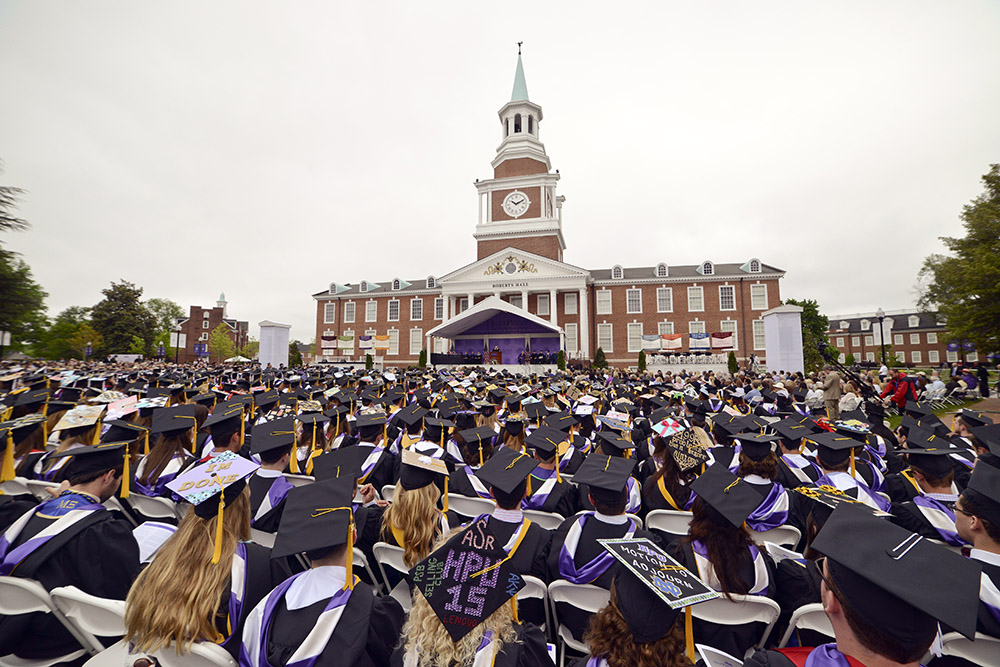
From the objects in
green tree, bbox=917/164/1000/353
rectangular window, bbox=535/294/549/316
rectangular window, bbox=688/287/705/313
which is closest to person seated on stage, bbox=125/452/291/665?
green tree, bbox=917/164/1000/353

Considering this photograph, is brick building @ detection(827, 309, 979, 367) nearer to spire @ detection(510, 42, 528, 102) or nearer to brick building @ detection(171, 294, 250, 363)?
spire @ detection(510, 42, 528, 102)

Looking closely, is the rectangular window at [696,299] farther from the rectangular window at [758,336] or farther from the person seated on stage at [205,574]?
the person seated on stage at [205,574]

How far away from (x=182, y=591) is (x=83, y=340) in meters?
55.6

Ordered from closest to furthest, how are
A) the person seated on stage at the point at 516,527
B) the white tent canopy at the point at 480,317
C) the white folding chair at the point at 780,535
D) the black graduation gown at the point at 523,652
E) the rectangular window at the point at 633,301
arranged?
the black graduation gown at the point at 523,652 → the person seated on stage at the point at 516,527 → the white folding chair at the point at 780,535 → the white tent canopy at the point at 480,317 → the rectangular window at the point at 633,301

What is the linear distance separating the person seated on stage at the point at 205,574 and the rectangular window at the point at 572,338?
116 ft

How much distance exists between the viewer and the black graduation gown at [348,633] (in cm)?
164

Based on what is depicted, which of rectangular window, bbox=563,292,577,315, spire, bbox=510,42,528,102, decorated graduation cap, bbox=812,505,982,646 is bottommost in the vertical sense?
decorated graduation cap, bbox=812,505,982,646

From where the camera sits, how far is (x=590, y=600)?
2.37 m

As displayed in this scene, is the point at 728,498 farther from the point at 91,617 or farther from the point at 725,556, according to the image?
the point at 91,617

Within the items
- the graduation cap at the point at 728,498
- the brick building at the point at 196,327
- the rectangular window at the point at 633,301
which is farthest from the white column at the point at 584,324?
the brick building at the point at 196,327

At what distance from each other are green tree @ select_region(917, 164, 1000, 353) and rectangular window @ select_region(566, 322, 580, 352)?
22634 millimetres

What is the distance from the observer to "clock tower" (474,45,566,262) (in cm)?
4022

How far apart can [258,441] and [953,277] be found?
84.6 ft

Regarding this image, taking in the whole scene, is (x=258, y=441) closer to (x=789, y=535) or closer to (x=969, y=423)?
(x=789, y=535)
